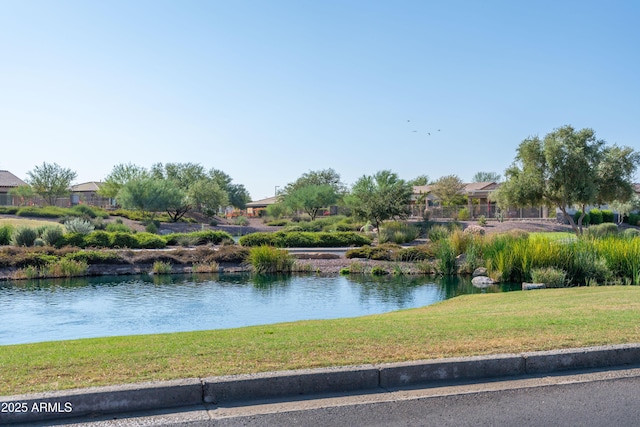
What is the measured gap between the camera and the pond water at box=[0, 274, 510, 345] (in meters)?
15.6

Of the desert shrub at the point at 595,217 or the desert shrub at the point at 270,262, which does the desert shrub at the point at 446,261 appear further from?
the desert shrub at the point at 595,217

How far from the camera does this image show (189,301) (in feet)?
65.3

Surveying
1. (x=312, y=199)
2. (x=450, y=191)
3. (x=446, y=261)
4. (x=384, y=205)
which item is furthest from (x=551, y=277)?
(x=450, y=191)

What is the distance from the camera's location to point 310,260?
102ft

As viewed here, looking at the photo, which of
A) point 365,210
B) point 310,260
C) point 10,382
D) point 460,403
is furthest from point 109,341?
point 365,210

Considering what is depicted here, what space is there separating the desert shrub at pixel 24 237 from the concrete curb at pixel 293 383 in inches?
1238

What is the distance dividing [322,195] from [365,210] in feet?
98.5

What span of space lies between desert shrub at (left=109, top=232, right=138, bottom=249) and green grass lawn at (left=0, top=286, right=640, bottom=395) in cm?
2655

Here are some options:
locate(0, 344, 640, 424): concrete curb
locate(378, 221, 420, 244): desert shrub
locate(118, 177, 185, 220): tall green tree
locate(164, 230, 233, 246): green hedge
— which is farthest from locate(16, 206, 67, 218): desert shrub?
locate(0, 344, 640, 424): concrete curb

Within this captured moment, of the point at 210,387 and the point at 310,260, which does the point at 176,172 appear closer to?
the point at 310,260

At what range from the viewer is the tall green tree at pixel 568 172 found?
111 feet

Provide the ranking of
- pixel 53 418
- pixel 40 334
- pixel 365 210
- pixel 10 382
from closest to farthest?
pixel 53 418 → pixel 10 382 → pixel 40 334 → pixel 365 210

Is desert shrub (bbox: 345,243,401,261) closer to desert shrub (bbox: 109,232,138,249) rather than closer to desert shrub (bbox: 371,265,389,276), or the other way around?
desert shrub (bbox: 371,265,389,276)

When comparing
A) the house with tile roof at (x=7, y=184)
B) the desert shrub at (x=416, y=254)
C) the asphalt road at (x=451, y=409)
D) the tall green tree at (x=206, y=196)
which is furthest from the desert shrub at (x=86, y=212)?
the asphalt road at (x=451, y=409)
